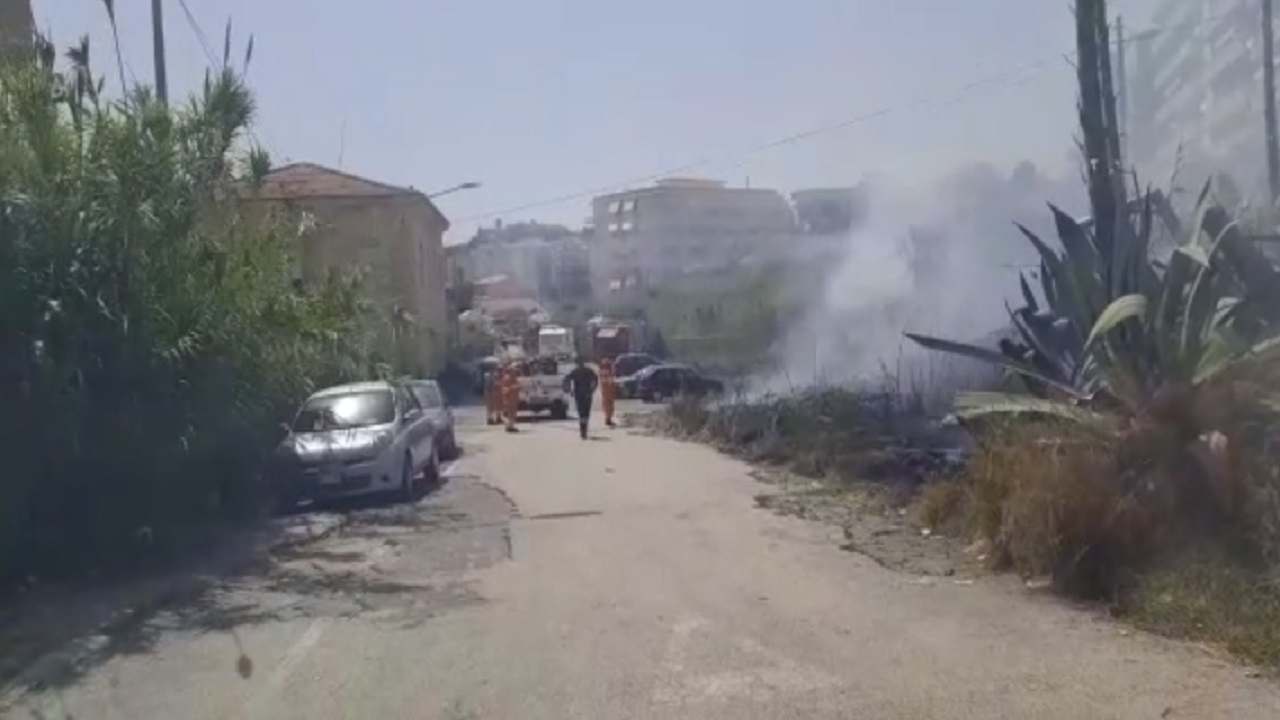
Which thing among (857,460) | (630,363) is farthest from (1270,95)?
(630,363)

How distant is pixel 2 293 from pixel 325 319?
7.84 metres

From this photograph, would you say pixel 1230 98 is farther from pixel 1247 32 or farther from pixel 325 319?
pixel 325 319

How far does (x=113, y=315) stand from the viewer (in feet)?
49.2

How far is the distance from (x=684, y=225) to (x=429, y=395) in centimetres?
5735

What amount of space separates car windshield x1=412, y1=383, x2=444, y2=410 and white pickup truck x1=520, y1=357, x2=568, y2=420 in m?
14.0

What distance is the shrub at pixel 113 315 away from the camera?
46.9 ft

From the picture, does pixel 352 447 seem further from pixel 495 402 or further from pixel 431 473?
pixel 495 402

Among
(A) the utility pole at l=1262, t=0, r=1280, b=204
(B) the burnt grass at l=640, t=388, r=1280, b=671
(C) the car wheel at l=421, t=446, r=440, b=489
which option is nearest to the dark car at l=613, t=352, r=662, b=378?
(A) the utility pole at l=1262, t=0, r=1280, b=204

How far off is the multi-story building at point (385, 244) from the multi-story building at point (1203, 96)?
15.6 meters

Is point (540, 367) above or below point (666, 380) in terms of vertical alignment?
above

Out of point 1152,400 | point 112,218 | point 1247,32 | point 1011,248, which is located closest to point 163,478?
point 112,218

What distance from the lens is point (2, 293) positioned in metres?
13.9

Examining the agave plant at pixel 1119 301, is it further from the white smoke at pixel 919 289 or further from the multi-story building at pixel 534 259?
the multi-story building at pixel 534 259

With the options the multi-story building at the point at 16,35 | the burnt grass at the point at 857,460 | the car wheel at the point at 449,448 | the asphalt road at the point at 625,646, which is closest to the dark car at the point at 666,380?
the burnt grass at the point at 857,460
